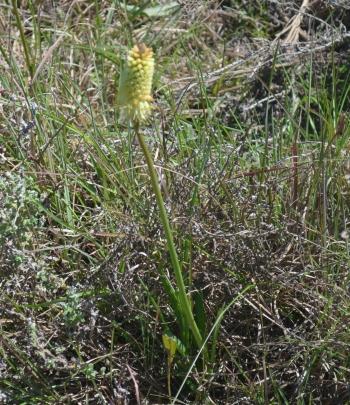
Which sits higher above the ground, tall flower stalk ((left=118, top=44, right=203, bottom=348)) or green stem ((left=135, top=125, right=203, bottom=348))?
tall flower stalk ((left=118, top=44, right=203, bottom=348))

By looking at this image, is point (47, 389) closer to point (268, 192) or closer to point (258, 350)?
point (258, 350)

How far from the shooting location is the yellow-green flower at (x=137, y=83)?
1.66 meters

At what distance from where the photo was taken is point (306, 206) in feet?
7.98

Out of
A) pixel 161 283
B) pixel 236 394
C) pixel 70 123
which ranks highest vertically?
pixel 70 123

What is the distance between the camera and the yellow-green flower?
65.3 inches

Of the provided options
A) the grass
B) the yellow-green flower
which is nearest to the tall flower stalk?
the yellow-green flower

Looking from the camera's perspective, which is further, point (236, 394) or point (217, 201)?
point (217, 201)

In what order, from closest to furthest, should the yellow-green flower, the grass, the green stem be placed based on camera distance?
the yellow-green flower < the green stem < the grass

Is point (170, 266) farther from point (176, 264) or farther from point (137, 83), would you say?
point (137, 83)

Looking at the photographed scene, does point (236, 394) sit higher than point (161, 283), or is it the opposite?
point (161, 283)

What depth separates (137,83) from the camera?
1685 mm

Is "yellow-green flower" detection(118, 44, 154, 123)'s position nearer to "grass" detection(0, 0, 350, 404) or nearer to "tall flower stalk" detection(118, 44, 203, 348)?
"tall flower stalk" detection(118, 44, 203, 348)

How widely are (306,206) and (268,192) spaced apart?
112 mm

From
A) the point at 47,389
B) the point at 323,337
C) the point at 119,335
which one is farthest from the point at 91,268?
the point at 323,337
